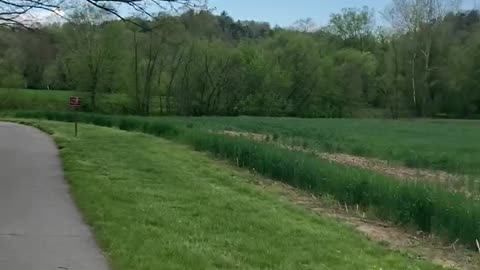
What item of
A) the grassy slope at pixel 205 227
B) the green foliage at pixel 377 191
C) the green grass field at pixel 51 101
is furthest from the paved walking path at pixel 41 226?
the green grass field at pixel 51 101

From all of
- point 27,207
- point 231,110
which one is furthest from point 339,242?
point 231,110

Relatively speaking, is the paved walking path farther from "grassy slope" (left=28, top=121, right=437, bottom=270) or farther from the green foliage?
the green foliage

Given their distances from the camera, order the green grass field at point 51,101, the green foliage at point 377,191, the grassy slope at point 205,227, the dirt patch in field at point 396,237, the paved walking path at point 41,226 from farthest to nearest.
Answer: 1. the green grass field at point 51,101
2. the green foliage at point 377,191
3. the dirt patch in field at point 396,237
4. the grassy slope at point 205,227
5. the paved walking path at point 41,226

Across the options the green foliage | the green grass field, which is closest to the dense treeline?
the green grass field

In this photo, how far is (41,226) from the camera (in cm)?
880

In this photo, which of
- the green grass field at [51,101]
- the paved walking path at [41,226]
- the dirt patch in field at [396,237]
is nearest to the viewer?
the paved walking path at [41,226]

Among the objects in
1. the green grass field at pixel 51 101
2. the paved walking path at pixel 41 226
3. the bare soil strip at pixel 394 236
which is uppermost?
the paved walking path at pixel 41 226

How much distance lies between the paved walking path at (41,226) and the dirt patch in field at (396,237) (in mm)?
3924

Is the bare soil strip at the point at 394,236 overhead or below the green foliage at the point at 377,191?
below

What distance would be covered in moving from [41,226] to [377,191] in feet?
18.7

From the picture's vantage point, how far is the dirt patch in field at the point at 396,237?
8316 millimetres

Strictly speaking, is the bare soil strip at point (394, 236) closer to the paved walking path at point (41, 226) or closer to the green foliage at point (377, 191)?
the green foliage at point (377, 191)

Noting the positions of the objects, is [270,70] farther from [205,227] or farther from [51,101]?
[205,227]

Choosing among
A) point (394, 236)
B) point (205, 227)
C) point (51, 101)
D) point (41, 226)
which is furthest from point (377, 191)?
point (51, 101)
